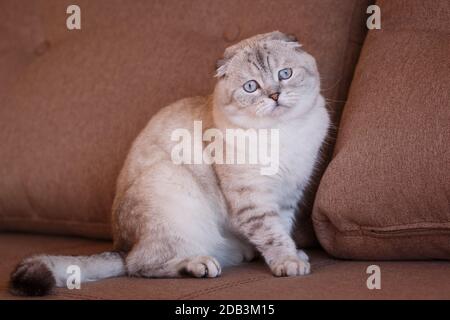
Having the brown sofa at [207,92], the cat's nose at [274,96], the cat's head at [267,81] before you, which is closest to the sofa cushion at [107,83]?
the brown sofa at [207,92]

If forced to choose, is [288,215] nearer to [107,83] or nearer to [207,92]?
[207,92]

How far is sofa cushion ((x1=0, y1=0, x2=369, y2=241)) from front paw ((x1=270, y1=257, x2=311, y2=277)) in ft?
2.12

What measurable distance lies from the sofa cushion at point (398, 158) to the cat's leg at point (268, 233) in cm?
11

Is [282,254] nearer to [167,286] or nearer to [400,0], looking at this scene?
[167,286]

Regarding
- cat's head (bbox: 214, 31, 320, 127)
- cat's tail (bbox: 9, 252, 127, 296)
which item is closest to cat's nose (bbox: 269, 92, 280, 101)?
cat's head (bbox: 214, 31, 320, 127)

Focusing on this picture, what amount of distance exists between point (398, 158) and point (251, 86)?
0.59 m

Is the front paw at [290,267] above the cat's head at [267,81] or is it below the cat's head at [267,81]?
below

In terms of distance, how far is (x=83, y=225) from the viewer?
2.41 m

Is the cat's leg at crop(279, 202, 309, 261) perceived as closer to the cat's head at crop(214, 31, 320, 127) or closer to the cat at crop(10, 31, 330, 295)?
the cat at crop(10, 31, 330, 295)

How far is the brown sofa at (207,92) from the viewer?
155 cm

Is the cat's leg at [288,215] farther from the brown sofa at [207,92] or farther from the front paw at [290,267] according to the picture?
the front paw at [290,267]

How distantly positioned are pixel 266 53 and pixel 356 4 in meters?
0.42

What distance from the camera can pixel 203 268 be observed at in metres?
1.69
